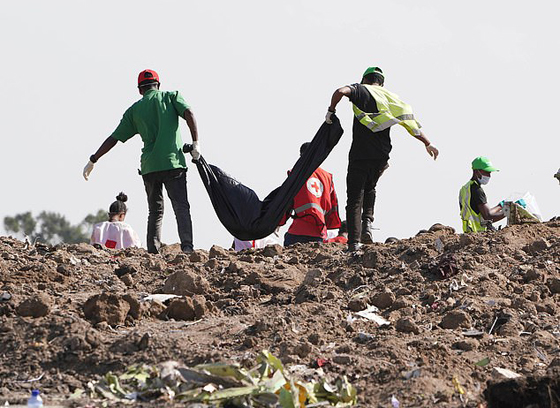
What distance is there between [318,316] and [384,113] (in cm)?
272

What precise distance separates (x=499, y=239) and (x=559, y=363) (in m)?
3.03

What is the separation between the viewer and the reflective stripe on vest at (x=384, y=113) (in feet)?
30.0

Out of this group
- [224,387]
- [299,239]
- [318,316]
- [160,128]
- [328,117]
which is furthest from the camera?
[299,239]

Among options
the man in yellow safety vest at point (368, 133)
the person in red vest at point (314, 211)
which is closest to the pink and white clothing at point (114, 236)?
the person in red vest at point (314, 211)

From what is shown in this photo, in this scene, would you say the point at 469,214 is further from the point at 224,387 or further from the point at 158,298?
the point at 224,387

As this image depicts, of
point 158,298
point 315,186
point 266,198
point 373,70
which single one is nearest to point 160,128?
point 266,198

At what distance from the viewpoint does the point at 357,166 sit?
9.34 meters

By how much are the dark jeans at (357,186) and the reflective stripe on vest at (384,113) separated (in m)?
0.33

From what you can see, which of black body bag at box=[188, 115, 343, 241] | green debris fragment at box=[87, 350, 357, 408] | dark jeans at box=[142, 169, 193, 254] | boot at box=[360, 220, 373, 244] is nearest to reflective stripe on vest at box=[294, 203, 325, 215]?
boot at box=[360, 220, 373, 244]

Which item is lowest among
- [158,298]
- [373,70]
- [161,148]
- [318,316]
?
[318,316]

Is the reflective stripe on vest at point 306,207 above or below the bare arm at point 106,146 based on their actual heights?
below

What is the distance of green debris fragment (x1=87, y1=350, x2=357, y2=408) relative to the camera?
5355mm

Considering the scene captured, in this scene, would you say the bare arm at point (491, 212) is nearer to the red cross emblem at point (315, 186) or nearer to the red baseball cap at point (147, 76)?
the red cross emblem at point (315, 186)

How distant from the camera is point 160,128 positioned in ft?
32.5
